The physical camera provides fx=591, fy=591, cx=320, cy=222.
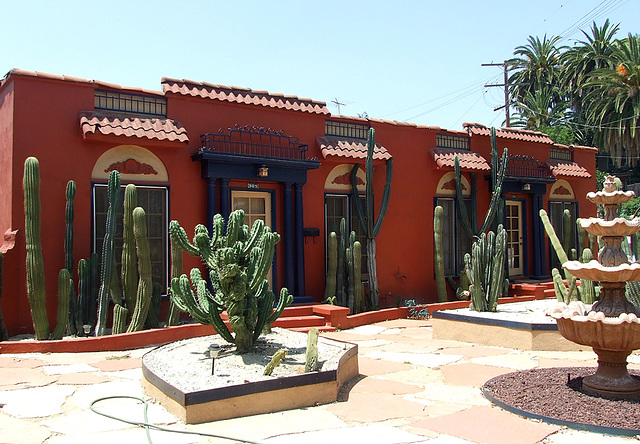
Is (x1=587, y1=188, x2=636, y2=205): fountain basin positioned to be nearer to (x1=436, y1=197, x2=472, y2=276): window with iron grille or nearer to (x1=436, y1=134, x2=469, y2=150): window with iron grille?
(x1=436, y1=197, x2=472, y2=276): window with iron grille

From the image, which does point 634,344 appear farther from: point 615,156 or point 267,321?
point 615,156

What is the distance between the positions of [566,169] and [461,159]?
4211mm

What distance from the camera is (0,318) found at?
26.4 feet

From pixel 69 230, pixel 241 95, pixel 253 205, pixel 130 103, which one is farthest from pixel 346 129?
pixel 69 230

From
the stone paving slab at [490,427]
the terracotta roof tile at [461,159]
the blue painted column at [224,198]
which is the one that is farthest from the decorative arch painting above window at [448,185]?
the stone paving slab at [490,427]

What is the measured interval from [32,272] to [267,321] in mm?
3422

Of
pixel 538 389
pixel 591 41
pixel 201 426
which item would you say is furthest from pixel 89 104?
pixel 591 41

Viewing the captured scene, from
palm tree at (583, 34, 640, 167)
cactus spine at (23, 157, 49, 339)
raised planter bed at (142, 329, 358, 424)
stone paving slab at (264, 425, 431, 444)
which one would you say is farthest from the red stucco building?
palm tree at (583, 34, 640, 167)

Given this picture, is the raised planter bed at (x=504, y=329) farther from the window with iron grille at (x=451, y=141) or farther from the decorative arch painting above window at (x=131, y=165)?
the decorative arch painting above window at (x=131, y=165)

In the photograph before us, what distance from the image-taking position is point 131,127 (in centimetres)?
916

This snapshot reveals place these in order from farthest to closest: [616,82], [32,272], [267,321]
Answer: [616,82]
[32,272]
[267,321]

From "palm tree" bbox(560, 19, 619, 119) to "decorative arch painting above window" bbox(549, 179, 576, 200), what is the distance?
716 inches

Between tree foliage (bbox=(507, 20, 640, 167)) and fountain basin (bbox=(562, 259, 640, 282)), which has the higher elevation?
tree foliage (bbox=(507, 20, 640, 167))

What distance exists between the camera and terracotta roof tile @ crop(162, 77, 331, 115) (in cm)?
1000
